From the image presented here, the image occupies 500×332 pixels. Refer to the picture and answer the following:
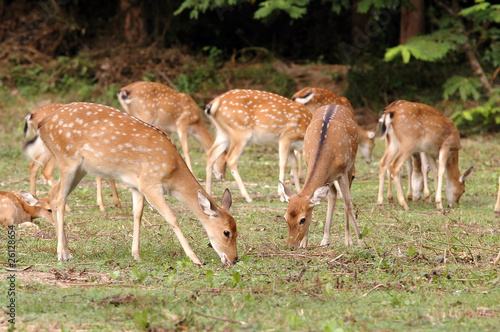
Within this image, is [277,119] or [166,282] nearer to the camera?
[166,282]

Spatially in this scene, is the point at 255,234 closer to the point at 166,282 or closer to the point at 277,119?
the point at 166,282

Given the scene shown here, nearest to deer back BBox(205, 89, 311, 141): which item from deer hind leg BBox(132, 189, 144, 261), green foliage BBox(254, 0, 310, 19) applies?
deer hind leg BBox(132, 189, 144, 261)

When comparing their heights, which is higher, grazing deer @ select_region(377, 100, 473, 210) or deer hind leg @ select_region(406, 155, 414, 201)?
grazing deer @ select_region(377, 100, 473, 210)

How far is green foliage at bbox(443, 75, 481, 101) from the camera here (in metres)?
16.0

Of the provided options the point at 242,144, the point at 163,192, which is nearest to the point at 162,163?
the point at 163,192

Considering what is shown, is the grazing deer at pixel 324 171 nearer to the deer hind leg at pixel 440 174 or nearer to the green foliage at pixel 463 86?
the deer hind leg at pixel 440 174

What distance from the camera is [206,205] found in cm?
647

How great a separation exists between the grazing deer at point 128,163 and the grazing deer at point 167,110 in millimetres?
5227

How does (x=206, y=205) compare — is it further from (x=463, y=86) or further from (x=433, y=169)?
(x=463, y=86)

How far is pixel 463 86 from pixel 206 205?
10989 millimetres

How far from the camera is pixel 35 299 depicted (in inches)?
202

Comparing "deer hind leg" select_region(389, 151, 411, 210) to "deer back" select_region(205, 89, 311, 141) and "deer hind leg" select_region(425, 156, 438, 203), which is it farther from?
"deer back" select_region(205, 89, 311, 141)

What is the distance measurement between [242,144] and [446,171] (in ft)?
9.55

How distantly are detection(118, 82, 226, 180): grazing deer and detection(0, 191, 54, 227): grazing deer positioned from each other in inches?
142
